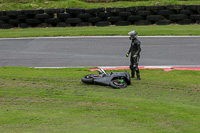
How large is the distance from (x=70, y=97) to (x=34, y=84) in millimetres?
1817

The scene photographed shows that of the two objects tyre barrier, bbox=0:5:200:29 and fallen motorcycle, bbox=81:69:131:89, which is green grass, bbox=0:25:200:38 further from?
fallen motorcycle, bbox=81:69:131:89

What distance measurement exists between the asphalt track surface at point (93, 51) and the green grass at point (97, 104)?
2563mm

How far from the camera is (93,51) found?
16500 millimetres

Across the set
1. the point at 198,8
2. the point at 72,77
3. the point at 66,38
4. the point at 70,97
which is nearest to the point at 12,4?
the point at 66,38

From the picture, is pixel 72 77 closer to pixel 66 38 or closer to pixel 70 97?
pixel 70 97

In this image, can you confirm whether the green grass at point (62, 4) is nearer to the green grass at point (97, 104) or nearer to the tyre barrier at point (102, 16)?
the tyre barrier at point (102, 16)

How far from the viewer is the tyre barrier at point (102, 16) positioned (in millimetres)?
20469

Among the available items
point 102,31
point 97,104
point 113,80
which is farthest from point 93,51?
point 97,104

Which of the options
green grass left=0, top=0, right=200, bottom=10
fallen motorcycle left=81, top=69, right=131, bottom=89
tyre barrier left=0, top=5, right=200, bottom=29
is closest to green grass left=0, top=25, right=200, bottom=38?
tyre barrier left=0, top=5, right=200, bottom=29

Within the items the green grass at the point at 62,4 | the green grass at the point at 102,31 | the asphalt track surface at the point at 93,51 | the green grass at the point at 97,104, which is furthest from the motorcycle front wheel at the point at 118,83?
the green grass at the point at 62,4

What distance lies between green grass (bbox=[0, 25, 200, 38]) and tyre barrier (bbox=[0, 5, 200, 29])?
434 mm

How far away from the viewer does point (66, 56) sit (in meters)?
15.7

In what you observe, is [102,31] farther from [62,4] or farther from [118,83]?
[118,83]

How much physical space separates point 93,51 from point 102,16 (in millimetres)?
5036
